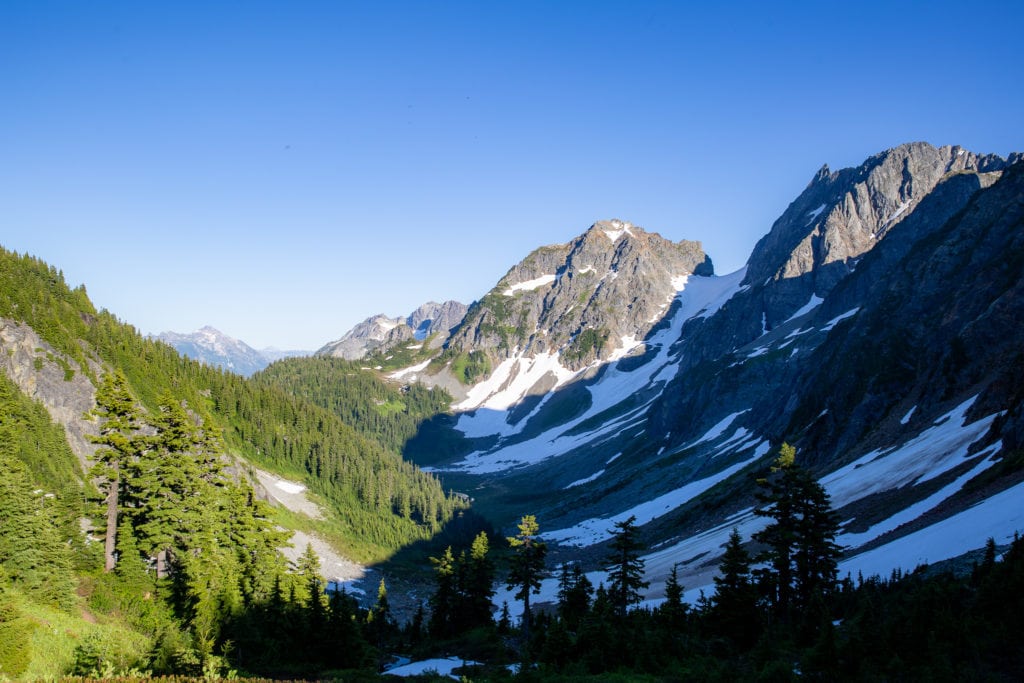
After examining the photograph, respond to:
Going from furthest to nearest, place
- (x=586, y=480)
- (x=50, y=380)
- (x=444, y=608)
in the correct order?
(x=586, y=480), (x=50, y=380), (x=444, y=608)

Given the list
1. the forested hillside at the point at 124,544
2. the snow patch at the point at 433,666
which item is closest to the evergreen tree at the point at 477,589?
the snow patch at the point at 433,666

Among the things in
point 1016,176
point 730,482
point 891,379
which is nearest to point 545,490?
point 730,482

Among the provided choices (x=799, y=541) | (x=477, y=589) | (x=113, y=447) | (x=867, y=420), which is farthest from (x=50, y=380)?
(x=867, y=420)

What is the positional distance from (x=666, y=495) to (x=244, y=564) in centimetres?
7784

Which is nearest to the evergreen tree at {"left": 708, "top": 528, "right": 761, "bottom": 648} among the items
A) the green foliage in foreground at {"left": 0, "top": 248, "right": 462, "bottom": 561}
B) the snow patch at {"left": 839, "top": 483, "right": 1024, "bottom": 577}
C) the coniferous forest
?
the coniferous forest

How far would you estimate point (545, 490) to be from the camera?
15688 cm

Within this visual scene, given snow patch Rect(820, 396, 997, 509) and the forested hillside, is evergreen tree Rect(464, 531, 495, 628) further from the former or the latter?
snow patch Rect(820, 396, 997, 509)

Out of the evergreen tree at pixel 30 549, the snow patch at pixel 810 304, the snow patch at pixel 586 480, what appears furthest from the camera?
the snow patch at pixel 810 304

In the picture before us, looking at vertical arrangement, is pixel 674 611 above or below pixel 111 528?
below

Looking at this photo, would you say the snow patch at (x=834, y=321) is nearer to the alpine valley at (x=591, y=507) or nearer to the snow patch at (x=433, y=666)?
the alpine valley at (x=591, y=507)

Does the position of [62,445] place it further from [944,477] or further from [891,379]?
[891,379]

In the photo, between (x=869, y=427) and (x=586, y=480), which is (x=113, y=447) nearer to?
(x=869, y=427)

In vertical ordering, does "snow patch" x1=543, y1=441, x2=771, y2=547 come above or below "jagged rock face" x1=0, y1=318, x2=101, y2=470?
below

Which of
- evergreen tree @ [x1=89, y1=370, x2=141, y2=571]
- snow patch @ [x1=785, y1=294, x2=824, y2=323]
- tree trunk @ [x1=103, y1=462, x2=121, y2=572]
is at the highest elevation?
snow patch @ [x1=785, y1=294, x2=824, y2=323]
